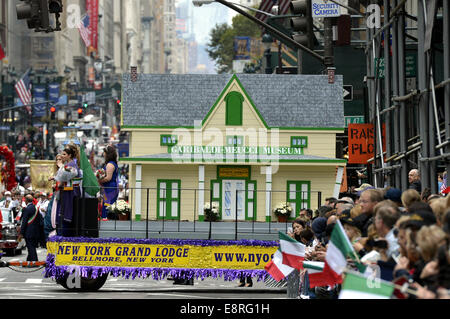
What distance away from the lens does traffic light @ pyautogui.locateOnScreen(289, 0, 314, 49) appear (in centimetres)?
2045

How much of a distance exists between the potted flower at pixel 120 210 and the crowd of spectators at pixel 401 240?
728 cm

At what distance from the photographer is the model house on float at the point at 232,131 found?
98.1 feet

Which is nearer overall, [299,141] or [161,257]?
[161,257]

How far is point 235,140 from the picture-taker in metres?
30.7

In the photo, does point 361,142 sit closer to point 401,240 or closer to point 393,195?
point 393,195

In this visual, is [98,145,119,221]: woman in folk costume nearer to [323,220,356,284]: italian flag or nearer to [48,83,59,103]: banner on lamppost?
[323,220,356,284]: italian flag

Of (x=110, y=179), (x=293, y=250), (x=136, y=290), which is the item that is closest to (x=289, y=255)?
(x=293, y=250)

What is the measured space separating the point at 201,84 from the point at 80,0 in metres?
121

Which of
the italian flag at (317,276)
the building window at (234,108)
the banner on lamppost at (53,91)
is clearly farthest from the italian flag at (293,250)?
the banner on lamppost at (53,91)

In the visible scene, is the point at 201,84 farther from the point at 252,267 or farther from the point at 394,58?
the point at 252,267

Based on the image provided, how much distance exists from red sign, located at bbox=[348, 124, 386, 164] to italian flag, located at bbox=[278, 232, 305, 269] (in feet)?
36.2

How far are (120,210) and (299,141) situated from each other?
1057 cm

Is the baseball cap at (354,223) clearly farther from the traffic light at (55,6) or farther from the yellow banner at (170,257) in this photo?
the traffic light at (55,6)

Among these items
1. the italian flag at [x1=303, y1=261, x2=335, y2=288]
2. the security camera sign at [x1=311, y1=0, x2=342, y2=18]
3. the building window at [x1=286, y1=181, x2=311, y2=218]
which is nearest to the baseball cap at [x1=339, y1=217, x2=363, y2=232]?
the italian flag at [x1=303, y1=261, x2=335, y2=288]
